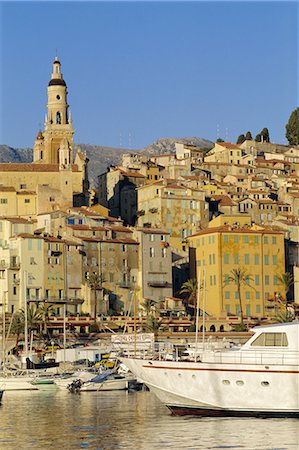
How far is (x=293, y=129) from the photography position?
178 metres

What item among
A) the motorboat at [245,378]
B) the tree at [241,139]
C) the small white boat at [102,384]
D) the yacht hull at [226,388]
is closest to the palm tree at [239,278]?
the small white boat at [102,384]

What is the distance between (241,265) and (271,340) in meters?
61.8

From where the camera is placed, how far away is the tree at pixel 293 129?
581 feet

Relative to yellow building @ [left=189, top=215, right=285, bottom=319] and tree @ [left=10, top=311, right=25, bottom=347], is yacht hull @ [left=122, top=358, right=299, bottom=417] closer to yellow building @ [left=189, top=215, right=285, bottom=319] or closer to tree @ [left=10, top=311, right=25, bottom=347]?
tree @ [left=10, top=311, right=25, bottom=347]

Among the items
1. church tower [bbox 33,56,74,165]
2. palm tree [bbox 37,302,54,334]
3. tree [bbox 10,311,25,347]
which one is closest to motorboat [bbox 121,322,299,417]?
tree [bbox 10,311,25,347]

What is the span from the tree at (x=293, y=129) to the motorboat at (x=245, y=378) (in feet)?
435

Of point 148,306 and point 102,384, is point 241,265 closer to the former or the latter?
point 148,306

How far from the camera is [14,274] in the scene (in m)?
102

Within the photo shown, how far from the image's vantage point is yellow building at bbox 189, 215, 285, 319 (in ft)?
342

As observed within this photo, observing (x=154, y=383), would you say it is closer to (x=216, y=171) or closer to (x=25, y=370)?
(x=25, y=370)

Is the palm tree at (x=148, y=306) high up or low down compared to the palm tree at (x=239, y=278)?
down

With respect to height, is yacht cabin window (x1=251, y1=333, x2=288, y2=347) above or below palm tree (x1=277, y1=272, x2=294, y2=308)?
below

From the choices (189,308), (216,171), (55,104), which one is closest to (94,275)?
(189,308)

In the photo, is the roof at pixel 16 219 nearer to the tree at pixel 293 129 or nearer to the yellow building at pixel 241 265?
the yellow building at pixel 241 265
